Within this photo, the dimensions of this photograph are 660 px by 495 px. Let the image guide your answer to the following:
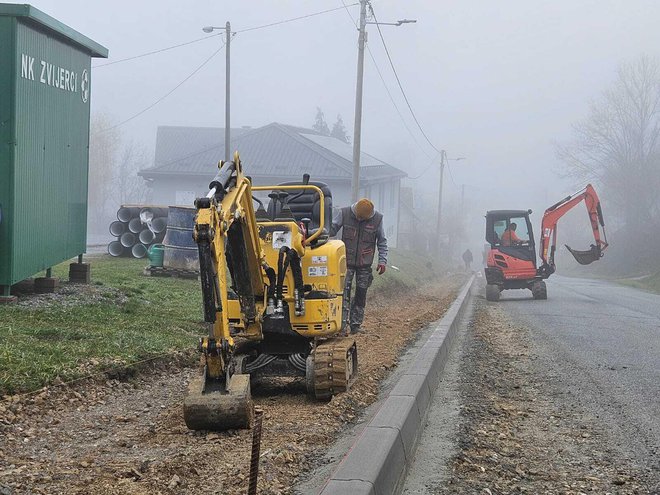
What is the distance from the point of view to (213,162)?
58125mm

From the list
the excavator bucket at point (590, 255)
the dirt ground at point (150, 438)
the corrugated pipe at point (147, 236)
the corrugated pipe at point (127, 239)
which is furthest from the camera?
the excavator bucket at point (590, 255)

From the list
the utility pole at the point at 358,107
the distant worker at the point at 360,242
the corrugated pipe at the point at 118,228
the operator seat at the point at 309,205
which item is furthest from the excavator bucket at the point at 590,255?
the operator seat at the point at 309,205

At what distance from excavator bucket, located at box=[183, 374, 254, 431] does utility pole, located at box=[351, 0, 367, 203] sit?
2174 centimetres

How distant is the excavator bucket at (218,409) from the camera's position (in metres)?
6.86

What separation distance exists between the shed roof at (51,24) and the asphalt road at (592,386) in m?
7.11

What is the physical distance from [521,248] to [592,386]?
1815 centimetres

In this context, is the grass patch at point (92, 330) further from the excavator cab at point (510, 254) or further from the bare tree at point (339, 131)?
the bare tree at point (339, 131)

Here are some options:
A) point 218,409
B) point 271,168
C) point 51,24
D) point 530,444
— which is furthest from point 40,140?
point 271,168

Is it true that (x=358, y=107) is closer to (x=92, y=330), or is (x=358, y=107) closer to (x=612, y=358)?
(x=612, y=358)

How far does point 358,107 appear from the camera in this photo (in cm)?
2958

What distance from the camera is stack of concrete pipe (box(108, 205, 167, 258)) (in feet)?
92.2

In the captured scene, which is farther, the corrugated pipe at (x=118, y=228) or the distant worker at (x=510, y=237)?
the corrugated pipe at (x=118, y=228)

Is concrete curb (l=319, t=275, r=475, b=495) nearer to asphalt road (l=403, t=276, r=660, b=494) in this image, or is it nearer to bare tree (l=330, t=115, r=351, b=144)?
asphalt road (l=403, t=276, r=660, b=494)

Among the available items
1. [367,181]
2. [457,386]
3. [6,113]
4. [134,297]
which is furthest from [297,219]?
[367,181]
